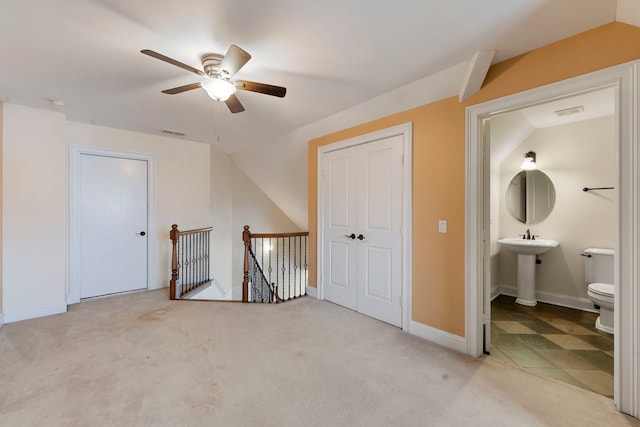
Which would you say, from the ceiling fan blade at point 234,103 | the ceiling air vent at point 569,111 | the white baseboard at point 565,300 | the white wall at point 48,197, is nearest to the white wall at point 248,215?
the white wall at point 48,197

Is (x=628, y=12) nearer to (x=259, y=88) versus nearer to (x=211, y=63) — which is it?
(x=259, y=88)

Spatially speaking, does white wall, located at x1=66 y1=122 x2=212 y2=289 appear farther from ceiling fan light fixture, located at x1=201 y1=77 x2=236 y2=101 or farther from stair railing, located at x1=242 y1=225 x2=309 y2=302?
ceiling fan light fixture, located at x1=201 y1=77 x2=236 y2=101

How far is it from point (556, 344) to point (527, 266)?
4.57ft

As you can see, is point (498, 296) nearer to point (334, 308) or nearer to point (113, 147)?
point (334, 308)

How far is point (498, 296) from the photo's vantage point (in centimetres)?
407

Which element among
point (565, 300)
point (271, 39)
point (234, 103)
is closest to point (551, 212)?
point (565, 300)

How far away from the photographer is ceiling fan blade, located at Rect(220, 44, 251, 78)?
1.67 metres

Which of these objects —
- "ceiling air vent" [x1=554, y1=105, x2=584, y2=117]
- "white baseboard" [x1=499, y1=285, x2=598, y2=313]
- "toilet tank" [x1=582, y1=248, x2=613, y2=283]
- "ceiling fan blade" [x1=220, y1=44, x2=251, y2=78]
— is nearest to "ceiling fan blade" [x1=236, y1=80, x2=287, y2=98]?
"ceiling fan blade" [x1=220, y1=44, x2=251, y2=78]

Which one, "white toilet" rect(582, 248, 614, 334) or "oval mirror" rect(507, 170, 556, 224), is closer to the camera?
"white toilet" rect(582, 248, 614, 334)

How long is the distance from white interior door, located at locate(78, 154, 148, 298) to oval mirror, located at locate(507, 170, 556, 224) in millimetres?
5731

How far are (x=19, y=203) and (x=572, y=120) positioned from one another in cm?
689

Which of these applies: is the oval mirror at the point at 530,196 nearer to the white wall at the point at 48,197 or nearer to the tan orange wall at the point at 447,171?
the tan orange wall at the point at 447,171

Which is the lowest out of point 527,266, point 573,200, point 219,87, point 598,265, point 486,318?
point 486,318

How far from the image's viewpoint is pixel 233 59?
176 cm
